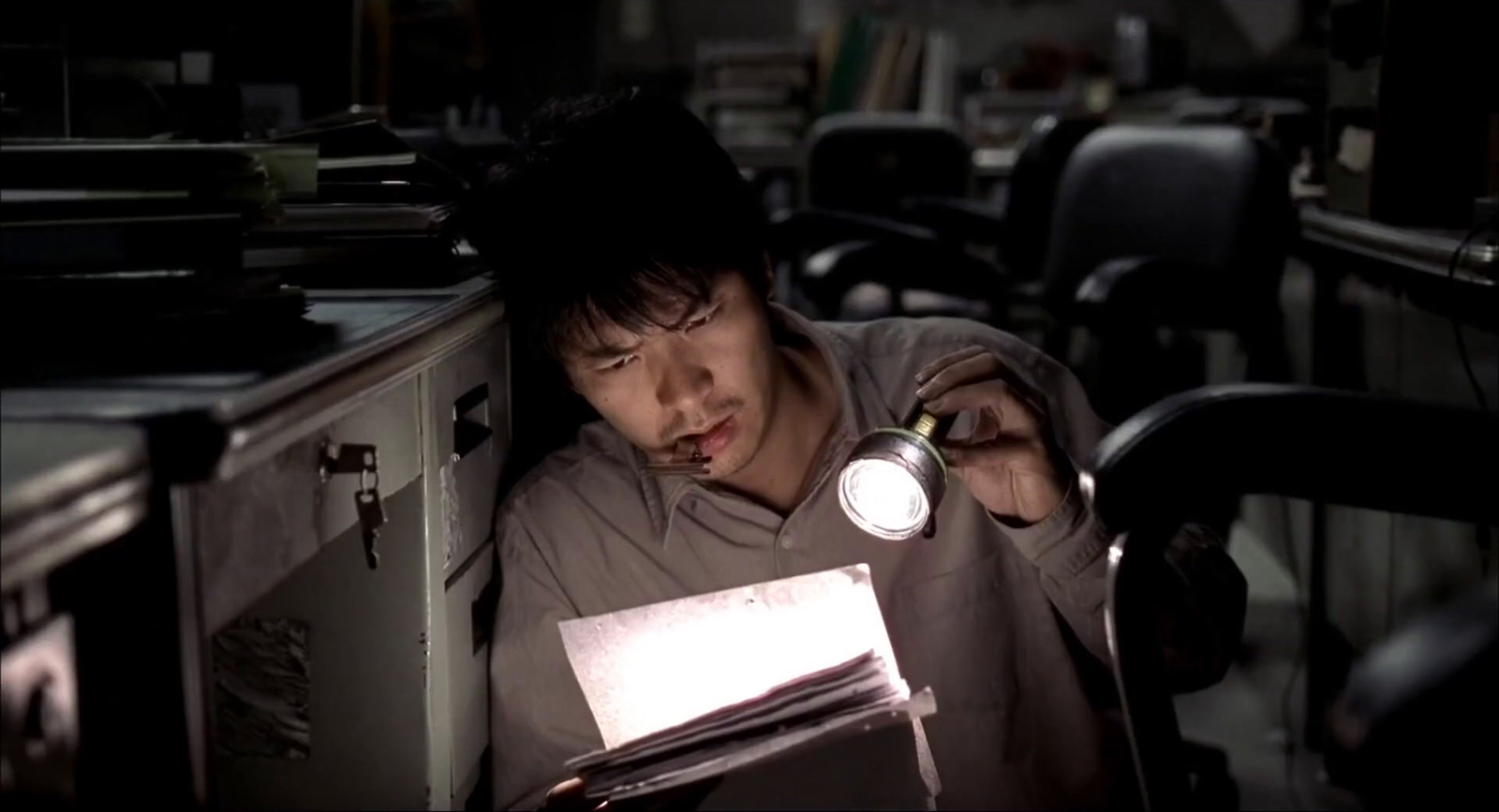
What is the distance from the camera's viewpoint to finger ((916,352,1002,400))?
1.00m

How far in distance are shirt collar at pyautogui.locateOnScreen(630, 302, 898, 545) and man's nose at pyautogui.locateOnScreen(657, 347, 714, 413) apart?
3.6 inches

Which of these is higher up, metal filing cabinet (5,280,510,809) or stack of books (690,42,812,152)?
stack of books (690,42,812,152)

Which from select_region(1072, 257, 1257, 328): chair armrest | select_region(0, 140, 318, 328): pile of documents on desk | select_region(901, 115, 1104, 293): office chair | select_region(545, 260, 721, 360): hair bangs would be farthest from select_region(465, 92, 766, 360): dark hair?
select_region(901, 115, 1104, 293): office chair

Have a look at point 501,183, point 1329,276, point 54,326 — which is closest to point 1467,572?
point 1329,276

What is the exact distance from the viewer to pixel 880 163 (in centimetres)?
392

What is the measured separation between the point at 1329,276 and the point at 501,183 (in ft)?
5.08

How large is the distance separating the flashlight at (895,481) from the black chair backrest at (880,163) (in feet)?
9.86

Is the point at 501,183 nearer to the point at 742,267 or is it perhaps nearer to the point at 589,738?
the point at 742,267

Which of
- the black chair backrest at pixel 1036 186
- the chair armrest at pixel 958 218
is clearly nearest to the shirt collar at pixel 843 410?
the black chair backrest at pixel 1036 186

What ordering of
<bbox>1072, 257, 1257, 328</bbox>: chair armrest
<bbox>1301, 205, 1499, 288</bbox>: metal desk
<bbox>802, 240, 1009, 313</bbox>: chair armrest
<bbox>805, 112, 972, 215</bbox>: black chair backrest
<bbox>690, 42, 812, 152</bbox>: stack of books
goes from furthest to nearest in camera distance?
1. <bbox>690, 42, 812, 152</bbox>: stack of books
2. <bbox>805, 112, 972, 215</bbox>: black chair backrest
3. <bbox>802, 240, 1009, 313</bbox>: chair armrest
4. <bbox>1072, 257, 1257, 328</bbox>: chair armrest
5. <bbox>1301, 205, 1499, 288</bbox>: metal desk

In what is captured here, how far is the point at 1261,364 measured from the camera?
231 centimetres

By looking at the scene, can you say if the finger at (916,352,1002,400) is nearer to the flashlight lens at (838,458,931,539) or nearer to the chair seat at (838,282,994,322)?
the flashlight lens at (838,458,931,539)

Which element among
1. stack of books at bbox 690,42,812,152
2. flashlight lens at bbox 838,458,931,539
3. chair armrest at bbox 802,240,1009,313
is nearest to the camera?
flashlight lens at bbox 838,458,931,539

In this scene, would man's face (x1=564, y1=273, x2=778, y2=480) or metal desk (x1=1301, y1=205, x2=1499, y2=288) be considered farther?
metal desk (x1=1301, y1=205, x2=1499, y2=288)
